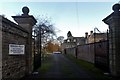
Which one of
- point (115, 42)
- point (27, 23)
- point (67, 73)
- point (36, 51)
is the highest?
point (27, 23)

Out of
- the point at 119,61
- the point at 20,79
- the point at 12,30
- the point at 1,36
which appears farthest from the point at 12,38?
the point at 119,61

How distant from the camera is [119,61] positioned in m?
11.2

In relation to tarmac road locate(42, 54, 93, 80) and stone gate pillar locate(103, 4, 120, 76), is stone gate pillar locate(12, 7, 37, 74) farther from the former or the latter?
stone gate pillar locate(103, 4, 120, 76)

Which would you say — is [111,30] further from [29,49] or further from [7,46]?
[7,46]

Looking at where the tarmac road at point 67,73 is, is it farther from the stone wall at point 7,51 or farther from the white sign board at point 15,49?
the stone wall at point 7,51

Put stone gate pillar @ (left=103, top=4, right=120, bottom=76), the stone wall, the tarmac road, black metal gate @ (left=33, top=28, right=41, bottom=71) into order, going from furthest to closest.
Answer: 1. black metal gate @ (left=33, top=28, right=41, bottom=71)
2. stone gate pillar @ (left=103, top=4, right=120, bottom=76)
3. the tarmac road
4. the stone wall

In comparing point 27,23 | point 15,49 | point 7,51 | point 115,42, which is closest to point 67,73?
point 115,42

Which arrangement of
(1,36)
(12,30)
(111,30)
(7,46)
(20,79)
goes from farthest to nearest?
(111,30) → (20,79) → (12,30) → (7,46) → (1,36)

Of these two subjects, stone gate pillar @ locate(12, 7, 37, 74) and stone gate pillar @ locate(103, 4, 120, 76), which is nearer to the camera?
stone gate pillar @ locate(103, 4, 120, 76)

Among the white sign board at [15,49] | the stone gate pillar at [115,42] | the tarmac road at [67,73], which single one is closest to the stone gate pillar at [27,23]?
the tarmac road at [67,73]

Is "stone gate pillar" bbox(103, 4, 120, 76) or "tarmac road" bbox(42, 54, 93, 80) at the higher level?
"stone gate pillar" bbox(103, 4, 120, 76)

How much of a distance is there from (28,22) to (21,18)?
1.48 ft

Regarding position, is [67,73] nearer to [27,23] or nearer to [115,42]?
[115,42]

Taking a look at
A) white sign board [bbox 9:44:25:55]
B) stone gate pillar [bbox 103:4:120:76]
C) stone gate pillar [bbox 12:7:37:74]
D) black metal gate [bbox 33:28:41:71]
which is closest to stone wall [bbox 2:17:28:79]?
white sign board [bbox 9:44:25:55]
